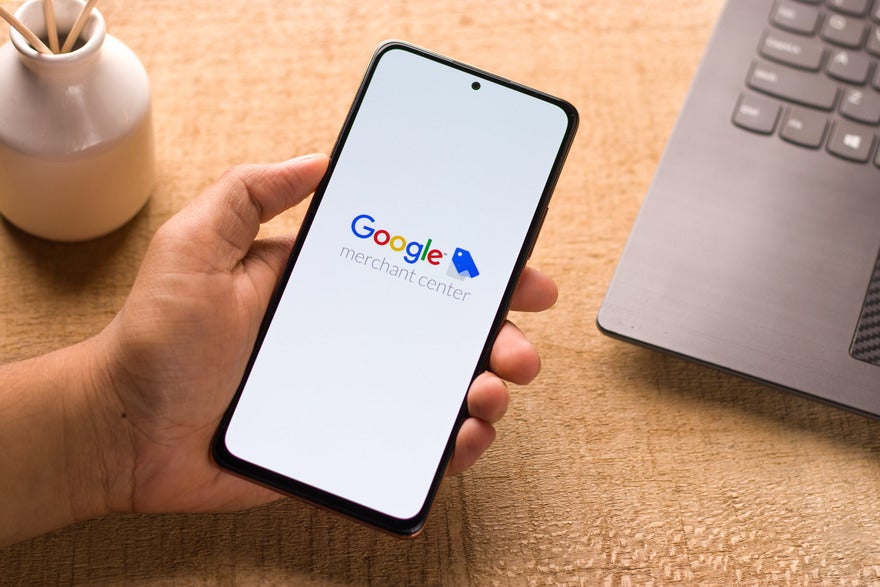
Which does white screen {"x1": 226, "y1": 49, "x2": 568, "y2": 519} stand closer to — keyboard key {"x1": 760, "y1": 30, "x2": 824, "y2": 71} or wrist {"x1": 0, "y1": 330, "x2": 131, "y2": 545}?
wrist {"x1": 0, "y1": 330, "x2": 131, "y2": 545}

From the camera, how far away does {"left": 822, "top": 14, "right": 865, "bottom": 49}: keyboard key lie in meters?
0.62

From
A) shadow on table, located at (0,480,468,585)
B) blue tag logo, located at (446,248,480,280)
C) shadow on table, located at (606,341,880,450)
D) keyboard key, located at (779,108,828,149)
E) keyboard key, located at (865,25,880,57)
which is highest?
keyboard key, located at (865,25,880,57)

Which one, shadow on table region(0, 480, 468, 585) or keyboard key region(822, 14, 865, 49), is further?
keyboard key region(822, 14, 865, 49)

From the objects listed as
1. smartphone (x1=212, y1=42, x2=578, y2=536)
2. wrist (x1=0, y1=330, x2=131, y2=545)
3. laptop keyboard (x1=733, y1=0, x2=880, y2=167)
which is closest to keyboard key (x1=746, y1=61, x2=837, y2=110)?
laptop keyboard (x1=733, y1=0, x2=880, y2=167)

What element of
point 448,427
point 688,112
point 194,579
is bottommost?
point 194,579

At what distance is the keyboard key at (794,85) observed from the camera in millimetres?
616

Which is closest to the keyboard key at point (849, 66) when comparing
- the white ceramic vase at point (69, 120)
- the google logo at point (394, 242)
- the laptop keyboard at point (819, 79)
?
the laptop keyboard at point (819, 79)

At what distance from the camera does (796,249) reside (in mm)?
592

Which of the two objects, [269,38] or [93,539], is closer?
[93,539]

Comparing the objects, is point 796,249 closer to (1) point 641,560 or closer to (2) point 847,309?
(2) point 847,309

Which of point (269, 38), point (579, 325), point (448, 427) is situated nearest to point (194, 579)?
point (448, 427)

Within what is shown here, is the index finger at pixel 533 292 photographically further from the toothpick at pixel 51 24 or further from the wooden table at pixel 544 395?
the toothpick at pixel 51 24

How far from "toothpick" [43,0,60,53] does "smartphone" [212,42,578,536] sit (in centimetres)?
18

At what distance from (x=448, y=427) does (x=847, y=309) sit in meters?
0.28
